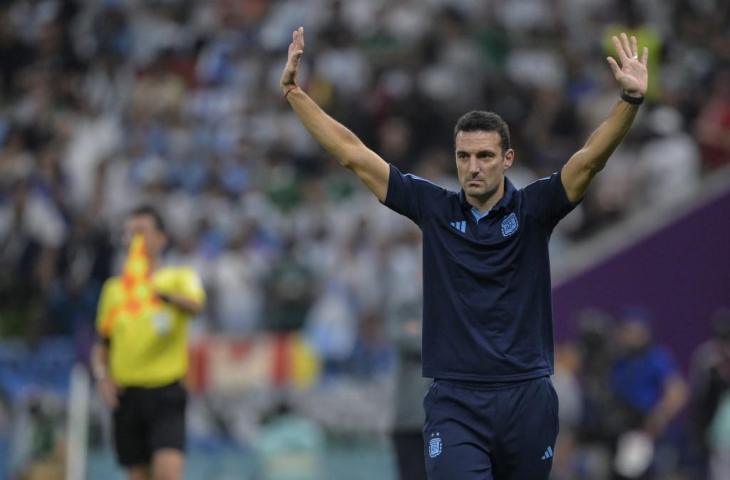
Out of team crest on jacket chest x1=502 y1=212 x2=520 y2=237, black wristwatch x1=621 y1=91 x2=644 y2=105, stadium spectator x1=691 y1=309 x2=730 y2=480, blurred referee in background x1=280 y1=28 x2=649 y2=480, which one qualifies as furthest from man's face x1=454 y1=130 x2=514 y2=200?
stadium spectator x1=691 y1=309 x2=730 y2=480

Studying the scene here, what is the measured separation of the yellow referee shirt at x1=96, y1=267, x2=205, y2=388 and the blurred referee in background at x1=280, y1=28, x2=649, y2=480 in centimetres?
379

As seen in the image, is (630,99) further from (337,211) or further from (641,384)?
(337,211)

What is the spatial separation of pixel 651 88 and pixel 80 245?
23.5 ft

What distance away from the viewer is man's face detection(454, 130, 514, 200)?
6.84 m

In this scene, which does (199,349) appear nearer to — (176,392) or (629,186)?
(629,186)

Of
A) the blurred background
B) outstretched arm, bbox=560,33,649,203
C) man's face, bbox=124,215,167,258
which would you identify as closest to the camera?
outstretched arm, bbox=560,33,649,203

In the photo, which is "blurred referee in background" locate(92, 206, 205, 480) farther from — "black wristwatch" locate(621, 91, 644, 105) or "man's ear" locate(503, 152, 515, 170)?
"black wristwatch" locate(621, 91, 644, 105)

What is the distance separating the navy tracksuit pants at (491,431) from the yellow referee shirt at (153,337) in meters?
3.93

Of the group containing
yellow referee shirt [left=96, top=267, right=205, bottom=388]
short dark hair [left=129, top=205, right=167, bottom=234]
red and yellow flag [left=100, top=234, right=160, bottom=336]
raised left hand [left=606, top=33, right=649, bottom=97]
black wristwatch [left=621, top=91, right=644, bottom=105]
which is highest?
short dark hair [left=129, top=205, right=167, bottom=234]

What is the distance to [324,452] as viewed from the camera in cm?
1764

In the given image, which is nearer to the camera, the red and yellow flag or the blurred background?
the red and yellow flag

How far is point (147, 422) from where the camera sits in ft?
34.6

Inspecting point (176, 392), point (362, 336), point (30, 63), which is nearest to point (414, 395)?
point (176, 392)

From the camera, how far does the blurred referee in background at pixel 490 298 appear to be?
6.76 metres
